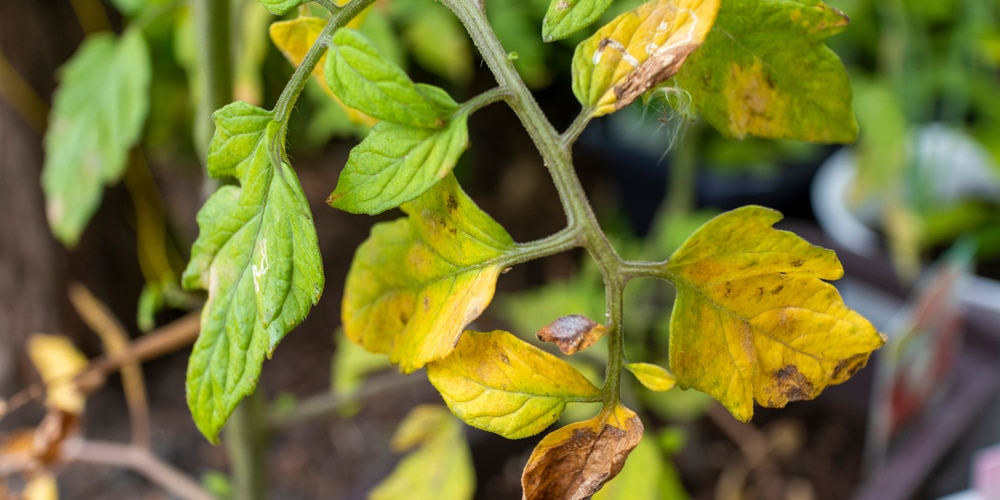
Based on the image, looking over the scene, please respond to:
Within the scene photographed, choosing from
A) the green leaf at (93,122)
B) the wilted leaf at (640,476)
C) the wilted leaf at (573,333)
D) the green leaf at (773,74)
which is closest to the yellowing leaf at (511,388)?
the wilted leaf at (573,333)

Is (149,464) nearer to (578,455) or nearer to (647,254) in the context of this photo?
(578,455)

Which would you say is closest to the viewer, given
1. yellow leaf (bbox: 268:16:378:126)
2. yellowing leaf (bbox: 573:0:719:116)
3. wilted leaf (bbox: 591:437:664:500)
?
yellowing leaf (bbox: 573:0:719:116)

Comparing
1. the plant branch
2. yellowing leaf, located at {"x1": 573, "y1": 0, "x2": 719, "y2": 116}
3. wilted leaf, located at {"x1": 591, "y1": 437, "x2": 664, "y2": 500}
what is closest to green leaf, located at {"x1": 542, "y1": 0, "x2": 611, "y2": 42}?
yellowing leaf, located at {"x1": 573, "y1": 0, "x2": 719, "y2": 116}

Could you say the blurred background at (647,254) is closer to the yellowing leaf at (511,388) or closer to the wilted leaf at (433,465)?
the wilted leaf at (433,465)

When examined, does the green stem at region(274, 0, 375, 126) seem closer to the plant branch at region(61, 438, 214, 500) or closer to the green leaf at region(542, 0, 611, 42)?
the green leaf at region(542, 0, 611, 42)

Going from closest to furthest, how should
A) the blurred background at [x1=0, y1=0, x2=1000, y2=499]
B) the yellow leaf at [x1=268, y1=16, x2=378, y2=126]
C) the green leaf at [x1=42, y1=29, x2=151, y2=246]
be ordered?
the yellow leaf at [x1=268, y1=16, x2=378, y2=126], the green leaf at [x1=42, y1=29, x2=151, y2=246], the blurred background at [x1=0, y1=0, x2=1000, y2=499]

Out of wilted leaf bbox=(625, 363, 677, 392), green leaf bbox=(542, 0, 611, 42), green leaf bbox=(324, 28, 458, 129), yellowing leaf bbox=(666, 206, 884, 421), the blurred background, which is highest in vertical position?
green leaf bbox=(542, 0, 611, 42)

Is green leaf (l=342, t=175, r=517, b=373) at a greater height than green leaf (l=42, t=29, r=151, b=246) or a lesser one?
greater

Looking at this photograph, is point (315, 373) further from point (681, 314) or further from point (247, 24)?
point (681, 314)
